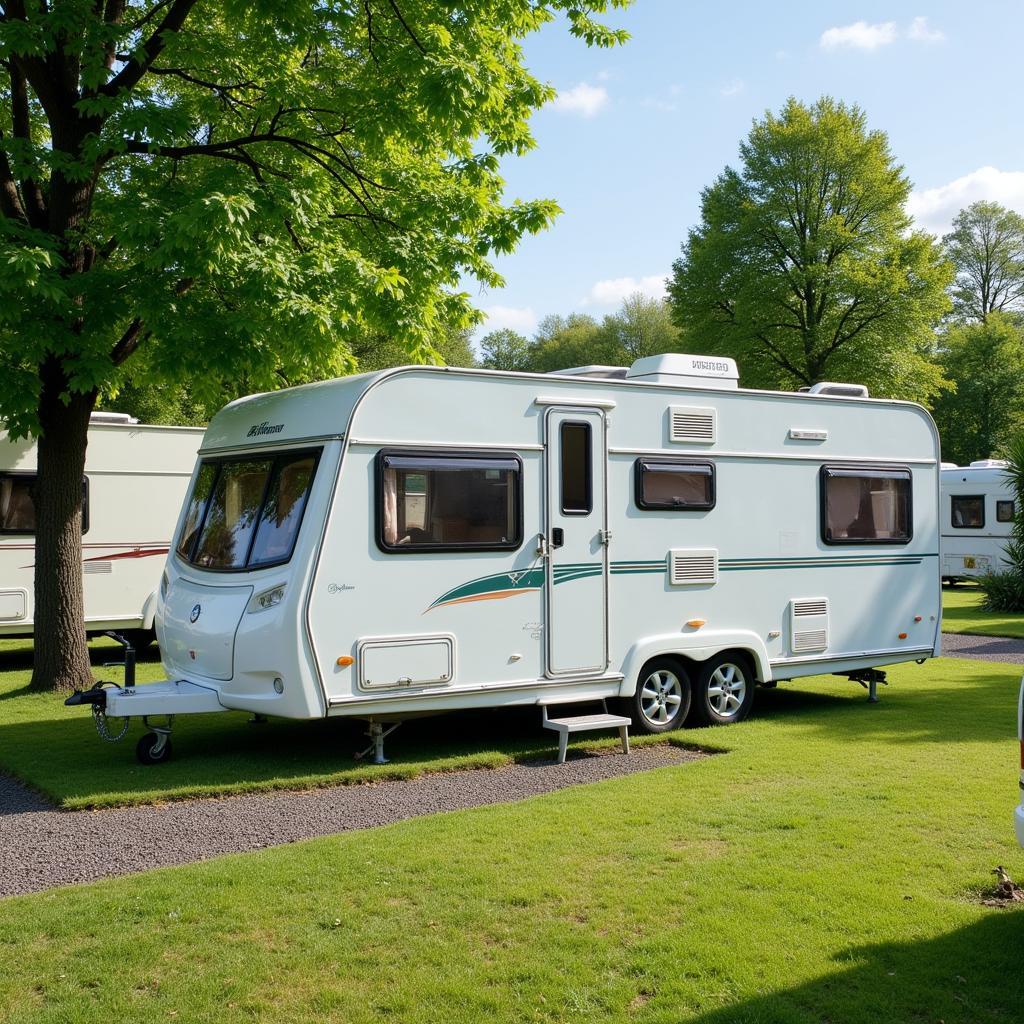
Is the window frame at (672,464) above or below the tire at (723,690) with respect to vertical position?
above

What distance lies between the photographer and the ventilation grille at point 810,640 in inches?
418

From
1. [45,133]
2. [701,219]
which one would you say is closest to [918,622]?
[45,133]

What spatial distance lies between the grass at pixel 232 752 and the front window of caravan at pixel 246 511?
151 centimetres

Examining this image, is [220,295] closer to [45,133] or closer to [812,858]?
[45,133]

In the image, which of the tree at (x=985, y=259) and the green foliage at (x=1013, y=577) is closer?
the green foliage at (x=1013, y=577)

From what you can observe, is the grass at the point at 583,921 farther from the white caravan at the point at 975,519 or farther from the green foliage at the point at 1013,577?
the white caravan at the point at 975,519

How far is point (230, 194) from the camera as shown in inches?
402

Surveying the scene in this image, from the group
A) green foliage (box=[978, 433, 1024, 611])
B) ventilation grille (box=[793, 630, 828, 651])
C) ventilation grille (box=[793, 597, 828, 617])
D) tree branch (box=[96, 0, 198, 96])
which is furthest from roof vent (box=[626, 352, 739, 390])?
green foliage (box=[978, 433, 1024, 611])

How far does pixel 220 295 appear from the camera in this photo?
11.3 meters

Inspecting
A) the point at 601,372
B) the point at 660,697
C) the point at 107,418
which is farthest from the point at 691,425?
the point at 107,418

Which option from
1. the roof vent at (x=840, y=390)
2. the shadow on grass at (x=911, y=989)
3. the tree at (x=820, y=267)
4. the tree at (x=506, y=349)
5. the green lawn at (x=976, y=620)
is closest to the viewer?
the shadow on grass at (x=911, y=989)

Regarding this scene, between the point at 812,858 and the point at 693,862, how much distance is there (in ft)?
2.05

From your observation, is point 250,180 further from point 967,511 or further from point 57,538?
point 967,511

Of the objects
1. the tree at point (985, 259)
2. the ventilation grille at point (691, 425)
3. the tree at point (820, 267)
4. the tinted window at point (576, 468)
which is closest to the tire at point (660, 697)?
the tinted window at point (576, 468)
